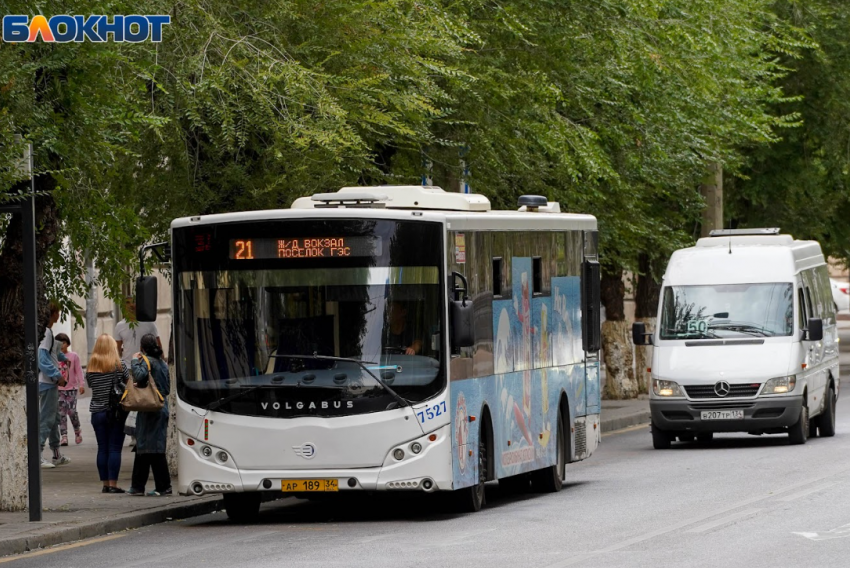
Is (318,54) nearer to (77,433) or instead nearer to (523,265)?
(523,265)

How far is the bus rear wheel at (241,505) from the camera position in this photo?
1571 cm

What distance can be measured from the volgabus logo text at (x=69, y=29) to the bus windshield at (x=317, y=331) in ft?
6.47

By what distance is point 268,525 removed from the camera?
50.0 feet

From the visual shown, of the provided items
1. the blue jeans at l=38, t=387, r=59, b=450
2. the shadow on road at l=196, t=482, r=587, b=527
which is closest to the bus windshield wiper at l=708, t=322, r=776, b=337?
the shadow on road at l=196, t=482, r=587, b=527

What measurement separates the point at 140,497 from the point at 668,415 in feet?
26.3

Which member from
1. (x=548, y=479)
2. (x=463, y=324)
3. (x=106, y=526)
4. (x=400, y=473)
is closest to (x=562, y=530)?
(x=400, y=473)

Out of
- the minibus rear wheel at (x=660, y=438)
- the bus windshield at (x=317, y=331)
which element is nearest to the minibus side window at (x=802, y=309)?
the minibus rear wheel at (x=660, y=438)

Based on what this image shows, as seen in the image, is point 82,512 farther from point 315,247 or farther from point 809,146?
point 809,146

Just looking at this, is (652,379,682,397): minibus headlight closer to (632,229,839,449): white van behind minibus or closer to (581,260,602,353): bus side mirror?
(632,229,839,449): white van behind minibus

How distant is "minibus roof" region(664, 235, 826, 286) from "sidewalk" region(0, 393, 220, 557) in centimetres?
784

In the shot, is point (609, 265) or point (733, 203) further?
point (733, 203)

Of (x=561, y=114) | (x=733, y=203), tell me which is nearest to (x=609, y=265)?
(x=561, y=114)

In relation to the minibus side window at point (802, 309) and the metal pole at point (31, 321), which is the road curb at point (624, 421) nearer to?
the minibus side window at point (802, 309)

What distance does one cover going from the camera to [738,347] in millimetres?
23094
